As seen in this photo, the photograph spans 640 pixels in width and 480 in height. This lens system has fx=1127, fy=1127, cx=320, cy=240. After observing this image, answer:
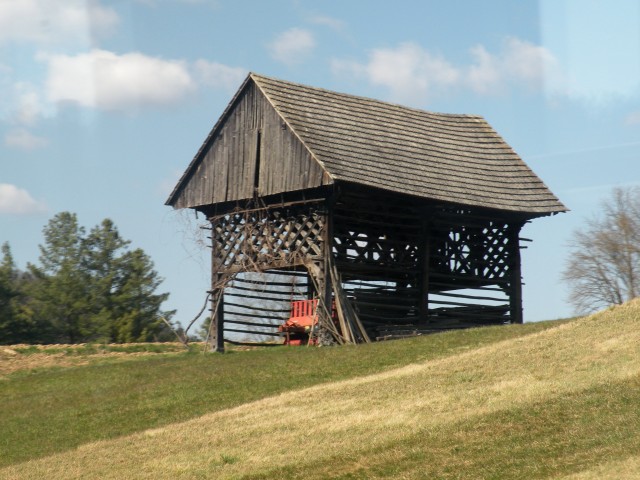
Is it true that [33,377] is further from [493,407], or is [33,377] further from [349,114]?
[493,407]

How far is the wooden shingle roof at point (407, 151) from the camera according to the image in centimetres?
3111

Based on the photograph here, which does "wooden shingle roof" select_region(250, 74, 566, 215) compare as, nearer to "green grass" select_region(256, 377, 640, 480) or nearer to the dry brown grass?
"green grass" select_region(256, 377, 640, 480)

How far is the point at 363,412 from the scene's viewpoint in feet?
62.5

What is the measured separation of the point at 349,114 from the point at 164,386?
40.3ft

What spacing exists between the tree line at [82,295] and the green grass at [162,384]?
24748 mm

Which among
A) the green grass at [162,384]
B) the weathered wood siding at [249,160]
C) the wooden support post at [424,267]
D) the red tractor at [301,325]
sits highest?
the weathered wood siding at [249,160]

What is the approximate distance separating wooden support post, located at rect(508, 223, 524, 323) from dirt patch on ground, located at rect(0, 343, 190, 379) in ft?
34.1

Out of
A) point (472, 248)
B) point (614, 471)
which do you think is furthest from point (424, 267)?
point (614, 471)

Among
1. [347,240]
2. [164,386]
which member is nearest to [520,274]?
[347,240]

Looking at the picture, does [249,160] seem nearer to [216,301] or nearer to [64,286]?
[216,301]

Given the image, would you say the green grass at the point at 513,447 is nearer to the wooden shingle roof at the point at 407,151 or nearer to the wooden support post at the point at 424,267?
the wooden shingle roof at the point at 407,151

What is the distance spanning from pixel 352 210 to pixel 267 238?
2.61 m

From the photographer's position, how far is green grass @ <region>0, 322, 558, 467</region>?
71.1 ft

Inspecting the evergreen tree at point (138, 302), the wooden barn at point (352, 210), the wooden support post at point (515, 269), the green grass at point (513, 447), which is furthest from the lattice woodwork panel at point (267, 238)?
the evergreen tree at point (138, 302)
